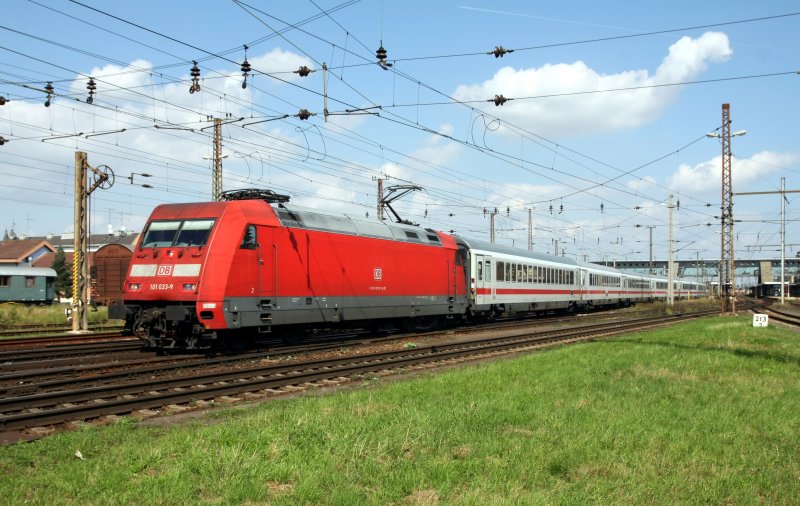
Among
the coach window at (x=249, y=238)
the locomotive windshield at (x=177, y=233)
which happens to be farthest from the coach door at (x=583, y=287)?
the locomotive windshield at (x=177, y=233)

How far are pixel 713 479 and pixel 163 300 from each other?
42.5 feet

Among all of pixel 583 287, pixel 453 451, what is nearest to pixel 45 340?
pixel 453 451

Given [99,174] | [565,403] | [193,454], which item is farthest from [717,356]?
[99,174]

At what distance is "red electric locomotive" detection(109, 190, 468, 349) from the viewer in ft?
51.7

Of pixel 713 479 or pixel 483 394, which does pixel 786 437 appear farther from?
pixel 483 394

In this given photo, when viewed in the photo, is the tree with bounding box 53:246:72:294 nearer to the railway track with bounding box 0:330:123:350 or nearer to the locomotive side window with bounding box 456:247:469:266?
the railway track with bounding box 0:330:123:350

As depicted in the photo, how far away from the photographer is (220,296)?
15562 millimetres

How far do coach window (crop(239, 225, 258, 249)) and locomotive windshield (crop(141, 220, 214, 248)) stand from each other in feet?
2.79

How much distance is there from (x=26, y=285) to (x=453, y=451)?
52.7 metres

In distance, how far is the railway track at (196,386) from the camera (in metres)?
9.71

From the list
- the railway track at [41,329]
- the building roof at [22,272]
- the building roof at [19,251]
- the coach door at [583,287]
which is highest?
the building roof at [19,251]

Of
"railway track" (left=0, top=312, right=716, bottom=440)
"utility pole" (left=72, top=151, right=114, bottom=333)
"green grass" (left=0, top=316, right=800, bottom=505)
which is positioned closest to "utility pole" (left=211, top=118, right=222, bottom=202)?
"utility pole" (left=72, top=151, right=114, bottom=333)

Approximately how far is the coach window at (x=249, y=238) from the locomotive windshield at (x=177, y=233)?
0.85m

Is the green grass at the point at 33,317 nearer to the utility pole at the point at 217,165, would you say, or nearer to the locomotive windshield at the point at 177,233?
the utility pole at the point at 217,165
